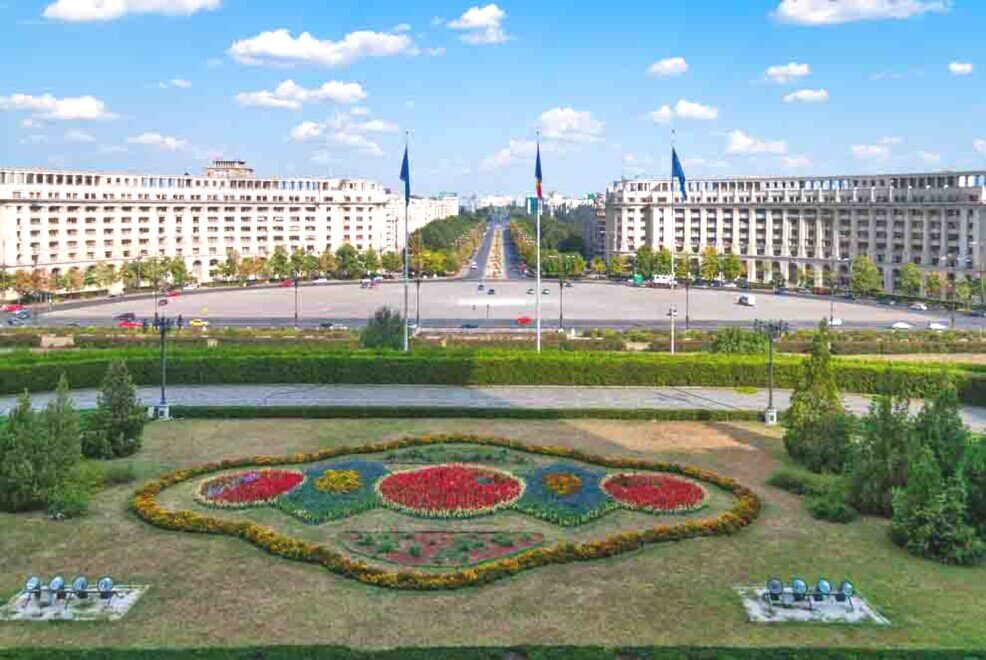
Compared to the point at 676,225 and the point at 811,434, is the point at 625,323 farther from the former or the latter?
the point at 676,225

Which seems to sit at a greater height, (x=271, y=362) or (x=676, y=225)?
(x=676, y=225)

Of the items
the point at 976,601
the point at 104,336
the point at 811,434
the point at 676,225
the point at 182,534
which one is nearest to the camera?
the point at 976,601

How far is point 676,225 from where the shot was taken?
5531 inches

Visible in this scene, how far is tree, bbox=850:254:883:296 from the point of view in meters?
105

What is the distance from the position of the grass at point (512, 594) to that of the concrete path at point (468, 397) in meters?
13.3

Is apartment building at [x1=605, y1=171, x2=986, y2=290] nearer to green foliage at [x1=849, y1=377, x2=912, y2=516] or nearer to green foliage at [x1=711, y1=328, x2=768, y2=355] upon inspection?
green foliage at [x1=711, y1=328, x2=768, y2=355]

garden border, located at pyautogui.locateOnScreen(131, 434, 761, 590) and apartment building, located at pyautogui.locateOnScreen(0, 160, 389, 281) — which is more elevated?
apartment building, located at pyautogui.locateOnScreen(0, 160, 389, 281)

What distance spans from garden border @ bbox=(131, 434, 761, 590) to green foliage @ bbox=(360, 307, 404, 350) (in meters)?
20.1

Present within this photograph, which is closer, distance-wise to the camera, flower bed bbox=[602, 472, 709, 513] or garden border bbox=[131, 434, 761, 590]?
garden border bbox=[131, 434, 761, 590]

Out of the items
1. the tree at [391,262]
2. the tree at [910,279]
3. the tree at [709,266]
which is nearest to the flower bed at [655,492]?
the tree at [910,279]

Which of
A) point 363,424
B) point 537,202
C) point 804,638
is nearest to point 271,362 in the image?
point 363,424

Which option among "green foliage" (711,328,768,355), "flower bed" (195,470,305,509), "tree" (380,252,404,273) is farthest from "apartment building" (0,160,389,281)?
"flower bed" (195,470,305,509)

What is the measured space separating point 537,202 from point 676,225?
91724 millimetres

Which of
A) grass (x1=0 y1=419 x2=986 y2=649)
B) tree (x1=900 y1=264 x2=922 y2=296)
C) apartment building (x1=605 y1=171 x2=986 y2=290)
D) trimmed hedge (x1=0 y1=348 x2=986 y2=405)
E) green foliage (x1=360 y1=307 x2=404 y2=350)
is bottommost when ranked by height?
grass (x1=0 y1=419 x2=986 y2=649)
